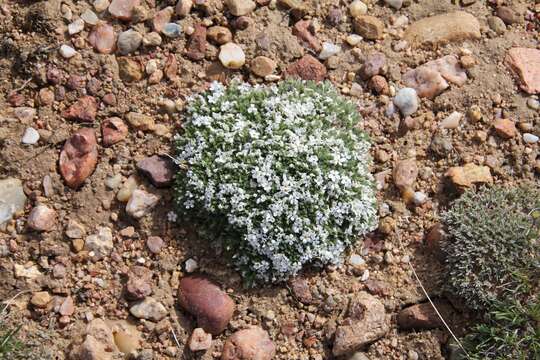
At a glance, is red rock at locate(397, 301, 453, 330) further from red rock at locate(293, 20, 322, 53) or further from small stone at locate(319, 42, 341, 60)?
red rock at locate(293, 20, 322, 53)

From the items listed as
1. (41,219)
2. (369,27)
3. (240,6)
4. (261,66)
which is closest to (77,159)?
(41,219)

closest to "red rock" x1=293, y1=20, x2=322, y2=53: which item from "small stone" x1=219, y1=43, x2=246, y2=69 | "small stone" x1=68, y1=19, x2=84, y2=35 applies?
"small stone" x1=219, y1=43, x2=246, y2=69

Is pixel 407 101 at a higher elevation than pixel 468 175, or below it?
higher

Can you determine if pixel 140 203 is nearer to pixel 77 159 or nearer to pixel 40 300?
pixel 77 159

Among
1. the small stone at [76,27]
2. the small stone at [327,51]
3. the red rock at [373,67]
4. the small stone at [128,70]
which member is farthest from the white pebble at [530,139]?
the small stone at [76,27]

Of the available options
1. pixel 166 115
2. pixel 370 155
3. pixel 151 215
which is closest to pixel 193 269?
pixel 151 215

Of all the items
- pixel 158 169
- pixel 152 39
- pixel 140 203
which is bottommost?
pixel 140 203

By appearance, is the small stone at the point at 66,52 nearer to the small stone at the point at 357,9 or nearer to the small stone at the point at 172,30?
the small stone at the point at 172,30
